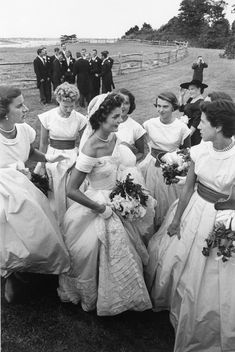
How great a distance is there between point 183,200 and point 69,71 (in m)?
12.7

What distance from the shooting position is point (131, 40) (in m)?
54.5

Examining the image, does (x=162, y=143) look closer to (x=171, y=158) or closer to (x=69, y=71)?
(x=171, y=158)

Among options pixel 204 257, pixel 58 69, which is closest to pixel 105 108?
pixel 204 257

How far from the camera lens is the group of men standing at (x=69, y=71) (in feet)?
47.0

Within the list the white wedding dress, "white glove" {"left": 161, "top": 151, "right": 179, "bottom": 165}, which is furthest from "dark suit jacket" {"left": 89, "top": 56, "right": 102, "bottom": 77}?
the white wedding dress

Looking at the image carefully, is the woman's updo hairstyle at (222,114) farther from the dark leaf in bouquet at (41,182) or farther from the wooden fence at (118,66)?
the wooden fence at (118,66)

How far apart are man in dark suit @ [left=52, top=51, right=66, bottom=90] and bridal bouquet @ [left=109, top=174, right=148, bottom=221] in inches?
468

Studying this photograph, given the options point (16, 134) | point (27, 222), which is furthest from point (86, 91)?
point (27, 222)

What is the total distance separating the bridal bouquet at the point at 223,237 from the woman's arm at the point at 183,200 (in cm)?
45

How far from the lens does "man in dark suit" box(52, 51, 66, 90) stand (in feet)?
47.6

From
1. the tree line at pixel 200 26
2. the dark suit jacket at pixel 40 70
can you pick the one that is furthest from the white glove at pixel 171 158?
the tree line at pixel 200 26

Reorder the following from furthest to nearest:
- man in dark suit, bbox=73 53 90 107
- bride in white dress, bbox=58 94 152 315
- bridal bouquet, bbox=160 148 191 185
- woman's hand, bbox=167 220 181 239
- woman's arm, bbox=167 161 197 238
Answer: man in dark suit, bbox=73 53 90 107
bridal bouquet, bbox=160 148 191 185
woman's hand, bbox=167 220 181 239
woman's arm, bbox=167 161 197 238
bride in white dress, bbox=58 94 152 315

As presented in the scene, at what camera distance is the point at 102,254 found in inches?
135

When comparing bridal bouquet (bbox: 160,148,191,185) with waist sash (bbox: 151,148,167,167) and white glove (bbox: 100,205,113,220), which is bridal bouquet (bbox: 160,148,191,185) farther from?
white glove (bbox: 100,205,113,220)
